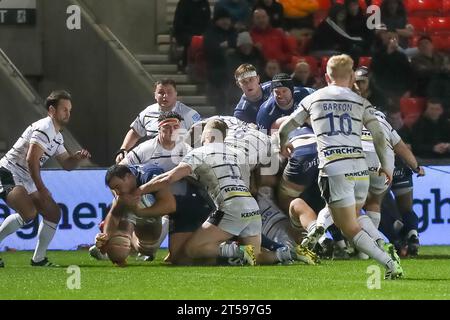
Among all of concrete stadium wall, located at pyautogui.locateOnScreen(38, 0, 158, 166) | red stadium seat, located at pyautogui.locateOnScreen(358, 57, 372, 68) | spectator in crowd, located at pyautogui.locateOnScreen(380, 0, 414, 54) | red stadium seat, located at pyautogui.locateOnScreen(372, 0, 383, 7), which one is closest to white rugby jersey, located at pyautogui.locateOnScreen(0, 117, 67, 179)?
concrete stadium wall, located at pyautogui.locateOnScreen(38, 0, 158, 166)

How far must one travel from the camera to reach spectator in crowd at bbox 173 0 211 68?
18.7 metres

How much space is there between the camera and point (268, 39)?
729 inches

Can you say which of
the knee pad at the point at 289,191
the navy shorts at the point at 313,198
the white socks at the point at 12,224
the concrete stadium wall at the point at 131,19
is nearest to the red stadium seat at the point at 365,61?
the concrete stadium wall at the point at 131,19

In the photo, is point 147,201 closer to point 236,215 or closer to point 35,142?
point 236,215

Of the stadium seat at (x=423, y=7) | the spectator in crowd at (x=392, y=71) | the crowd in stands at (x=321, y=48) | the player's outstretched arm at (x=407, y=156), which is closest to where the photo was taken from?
the player's outstretched arm at (x=407, y=156)

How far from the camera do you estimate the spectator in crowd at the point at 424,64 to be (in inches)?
719

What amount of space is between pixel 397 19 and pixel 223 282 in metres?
8.69

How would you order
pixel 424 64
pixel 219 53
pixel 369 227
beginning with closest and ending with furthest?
1. pixel 369 227
2. pixel 219 53
3. pixel 424 64

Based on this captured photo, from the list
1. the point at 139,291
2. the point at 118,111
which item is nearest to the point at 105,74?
the point at 118,111

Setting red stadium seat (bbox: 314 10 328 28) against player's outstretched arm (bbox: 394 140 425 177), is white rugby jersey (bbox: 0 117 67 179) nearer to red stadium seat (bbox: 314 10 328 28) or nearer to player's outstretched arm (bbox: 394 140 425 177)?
player's outstretched arm (bbox: 394 140 425 177)

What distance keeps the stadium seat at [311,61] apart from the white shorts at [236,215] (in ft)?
18.1

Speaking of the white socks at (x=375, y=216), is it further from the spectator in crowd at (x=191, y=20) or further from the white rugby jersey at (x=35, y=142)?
the spectator in crowd at (x=191, y=20)

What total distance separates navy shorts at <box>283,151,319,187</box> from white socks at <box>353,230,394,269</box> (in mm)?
2756

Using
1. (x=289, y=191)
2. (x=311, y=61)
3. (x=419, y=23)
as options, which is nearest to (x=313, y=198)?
(x=289, y=191)
